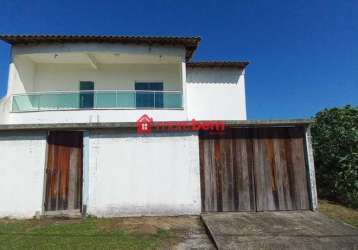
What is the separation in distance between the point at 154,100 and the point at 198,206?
5573mm

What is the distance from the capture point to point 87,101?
1148 centimetres

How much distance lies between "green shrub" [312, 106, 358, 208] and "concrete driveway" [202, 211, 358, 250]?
111 inches

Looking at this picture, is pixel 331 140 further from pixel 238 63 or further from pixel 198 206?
pixel 198 206

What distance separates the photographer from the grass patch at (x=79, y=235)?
208 inches

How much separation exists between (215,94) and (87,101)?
→ 6.38 m

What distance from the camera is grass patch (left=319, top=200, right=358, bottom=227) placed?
7.20m

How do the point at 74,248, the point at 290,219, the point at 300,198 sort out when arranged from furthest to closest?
the point at 300,198 → the point at 290,219 → the point at 74,248

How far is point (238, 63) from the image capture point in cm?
1314

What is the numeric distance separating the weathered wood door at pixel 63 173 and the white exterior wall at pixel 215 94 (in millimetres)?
6448

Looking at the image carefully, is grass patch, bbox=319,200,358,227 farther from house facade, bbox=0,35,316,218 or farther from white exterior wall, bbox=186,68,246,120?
white exterior wall, bbox=186,68,246,120

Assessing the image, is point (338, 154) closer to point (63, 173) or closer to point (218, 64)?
point (218, 64)

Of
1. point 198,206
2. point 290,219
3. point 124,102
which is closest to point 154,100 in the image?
point 124,102

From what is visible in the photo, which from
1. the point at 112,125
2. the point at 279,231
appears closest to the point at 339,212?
the point at 279,231

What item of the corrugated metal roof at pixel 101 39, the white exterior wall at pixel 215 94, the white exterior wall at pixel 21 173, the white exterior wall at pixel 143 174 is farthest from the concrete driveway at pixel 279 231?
the corrugated metal roof at pixel 101 39
